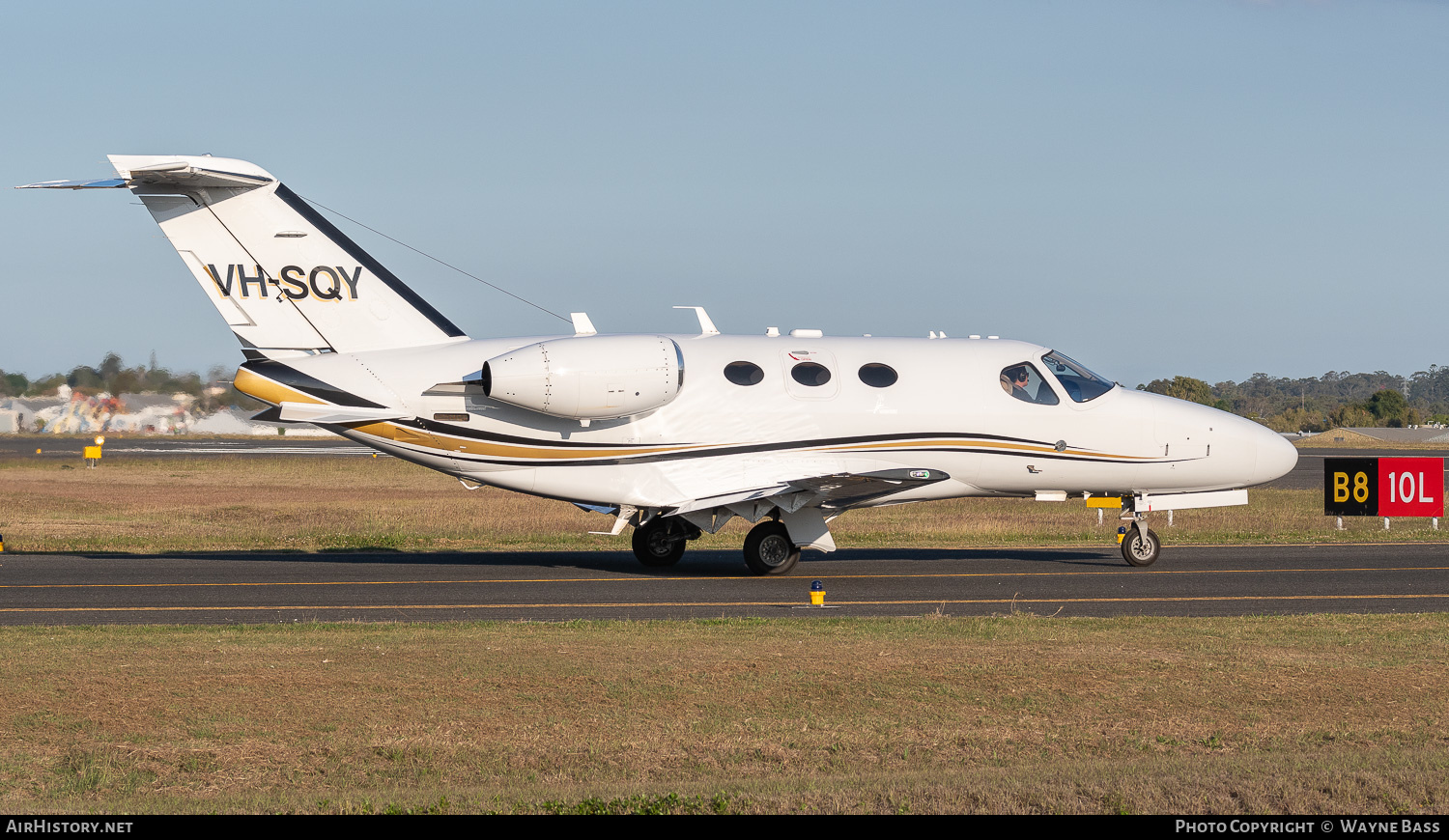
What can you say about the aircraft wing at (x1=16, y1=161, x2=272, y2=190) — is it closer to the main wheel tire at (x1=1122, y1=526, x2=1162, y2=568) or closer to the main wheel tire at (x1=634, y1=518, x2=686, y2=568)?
the main wheel tire at (x1=634, y1=518, x2=686, y2=568)

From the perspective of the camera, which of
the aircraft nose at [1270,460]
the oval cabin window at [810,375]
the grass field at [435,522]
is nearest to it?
the oval cabin window at [810,375]

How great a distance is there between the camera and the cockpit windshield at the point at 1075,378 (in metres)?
21.8

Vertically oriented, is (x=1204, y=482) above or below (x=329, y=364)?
below

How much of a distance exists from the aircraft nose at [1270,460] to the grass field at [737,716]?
7562mm

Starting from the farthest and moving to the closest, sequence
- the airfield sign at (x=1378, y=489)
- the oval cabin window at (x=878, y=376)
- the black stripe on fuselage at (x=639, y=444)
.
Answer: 1. the airfield sign at (x=1378, y=489)
2. the oval cabin window at (x=878, y=376)
3. the black stripe on fuselage at (x=639, y=444)

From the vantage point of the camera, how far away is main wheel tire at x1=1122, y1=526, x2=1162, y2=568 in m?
21.9

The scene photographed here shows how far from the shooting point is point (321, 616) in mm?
15570

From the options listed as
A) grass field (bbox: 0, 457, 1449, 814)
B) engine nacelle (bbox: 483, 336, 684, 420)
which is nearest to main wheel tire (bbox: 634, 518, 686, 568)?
engine nacelle (bbox: 483, 336, 684, 420)

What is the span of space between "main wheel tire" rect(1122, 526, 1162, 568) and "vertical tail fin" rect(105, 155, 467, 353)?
39.6 feet

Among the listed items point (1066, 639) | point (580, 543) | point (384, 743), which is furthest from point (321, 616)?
point (580, 543)

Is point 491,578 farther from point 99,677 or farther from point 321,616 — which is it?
point 99,677

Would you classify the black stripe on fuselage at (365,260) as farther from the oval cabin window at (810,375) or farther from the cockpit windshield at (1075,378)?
the cockpit windshield at (1075,378)

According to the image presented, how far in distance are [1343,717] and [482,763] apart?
20.9 ft

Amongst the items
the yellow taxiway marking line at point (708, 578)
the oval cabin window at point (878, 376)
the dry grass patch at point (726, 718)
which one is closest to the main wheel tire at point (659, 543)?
the yellow taxiway marking line at point (708, 578)
